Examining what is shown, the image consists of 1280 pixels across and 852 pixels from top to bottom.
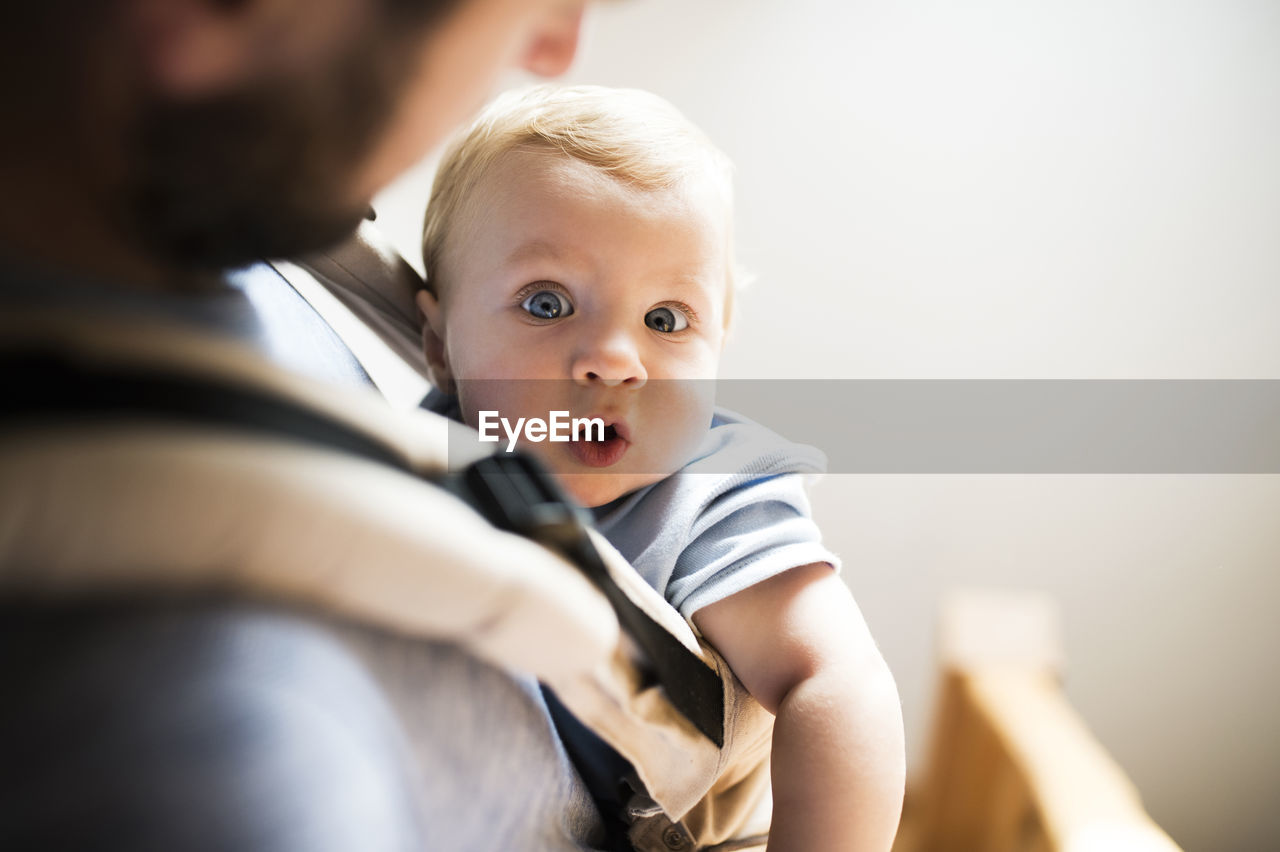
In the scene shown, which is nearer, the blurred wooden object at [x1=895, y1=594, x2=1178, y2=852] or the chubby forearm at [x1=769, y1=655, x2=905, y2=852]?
the chubby forearm at [x1=769, y1=655, x2=905, y2=852]

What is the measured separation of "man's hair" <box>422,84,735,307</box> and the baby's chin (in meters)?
0.21

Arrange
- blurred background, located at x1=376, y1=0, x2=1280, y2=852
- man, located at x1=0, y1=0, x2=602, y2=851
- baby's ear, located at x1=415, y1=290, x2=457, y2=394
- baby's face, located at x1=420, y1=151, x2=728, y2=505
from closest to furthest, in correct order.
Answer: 1. man, located at x1=0, y1=0, x2=602, y2=851
2. baby's face, located at x1=420, y1=151, x2=728, y2=505
3. baby's ear, located at x1=415, y1=290, x2=457, y2=394
4. blurred background, located at x1=376, y1=0, x2=1280, y2=852

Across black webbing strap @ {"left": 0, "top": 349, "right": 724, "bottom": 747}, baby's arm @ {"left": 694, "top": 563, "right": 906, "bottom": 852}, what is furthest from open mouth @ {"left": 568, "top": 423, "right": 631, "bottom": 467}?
black webbing strap @ {"left": 0, "top": 349, "right": 724, "bottom": 747}

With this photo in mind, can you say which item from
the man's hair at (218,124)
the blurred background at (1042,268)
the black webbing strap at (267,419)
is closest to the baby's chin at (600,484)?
the black webbing strap at (267,419)

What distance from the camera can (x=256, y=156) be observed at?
24cm

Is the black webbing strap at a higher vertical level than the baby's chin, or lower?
higher

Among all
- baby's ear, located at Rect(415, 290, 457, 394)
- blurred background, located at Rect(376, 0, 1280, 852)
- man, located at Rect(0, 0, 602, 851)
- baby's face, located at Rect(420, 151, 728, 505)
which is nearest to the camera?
man, located at Rect(0, 0, 602, 851)

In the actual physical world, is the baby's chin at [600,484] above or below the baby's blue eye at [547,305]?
below

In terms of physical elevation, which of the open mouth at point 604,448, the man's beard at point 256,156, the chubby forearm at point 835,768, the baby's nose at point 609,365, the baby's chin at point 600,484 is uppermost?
the man's beard at point 256,156

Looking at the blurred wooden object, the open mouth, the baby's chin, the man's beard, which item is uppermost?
the man's beard

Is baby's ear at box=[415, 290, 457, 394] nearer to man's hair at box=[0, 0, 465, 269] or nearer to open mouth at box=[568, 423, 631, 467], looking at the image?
open mouth at box=[568, 423, 631, 467]

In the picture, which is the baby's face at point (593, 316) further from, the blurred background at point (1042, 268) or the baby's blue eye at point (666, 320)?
the blurred background at point (1042, 268)

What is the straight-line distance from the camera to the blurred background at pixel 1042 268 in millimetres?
1374

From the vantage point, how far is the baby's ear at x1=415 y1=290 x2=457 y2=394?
0.72m
